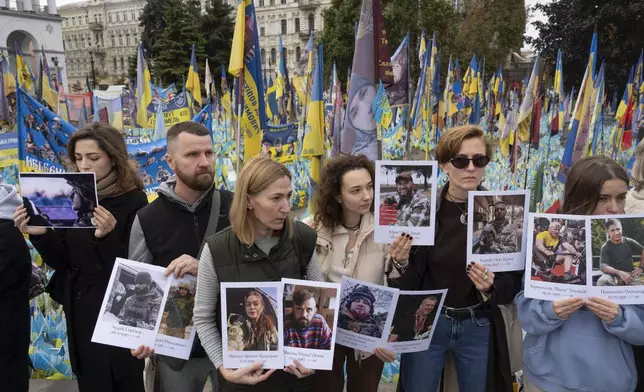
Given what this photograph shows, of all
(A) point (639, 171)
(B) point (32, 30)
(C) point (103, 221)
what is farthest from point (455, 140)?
(B) point (32, 30)

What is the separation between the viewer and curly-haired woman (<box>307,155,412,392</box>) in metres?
2.34

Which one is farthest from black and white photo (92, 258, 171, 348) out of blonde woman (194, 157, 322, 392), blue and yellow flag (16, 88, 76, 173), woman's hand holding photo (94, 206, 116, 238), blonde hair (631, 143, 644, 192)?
blue and yellow flag (16, 88, 76, 173)

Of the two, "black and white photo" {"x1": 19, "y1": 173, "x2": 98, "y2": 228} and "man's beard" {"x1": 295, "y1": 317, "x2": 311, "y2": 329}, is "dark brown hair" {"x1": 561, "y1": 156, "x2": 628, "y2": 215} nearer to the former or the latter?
"man's beard" {"x1": 295, "y1": 317, "x2": 311, "y2": 329}

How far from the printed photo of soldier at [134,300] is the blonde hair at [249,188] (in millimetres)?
403

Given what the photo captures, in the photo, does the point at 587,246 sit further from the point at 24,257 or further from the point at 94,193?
the point at 24,257

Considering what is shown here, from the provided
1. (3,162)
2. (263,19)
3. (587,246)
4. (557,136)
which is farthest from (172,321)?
(263,19)

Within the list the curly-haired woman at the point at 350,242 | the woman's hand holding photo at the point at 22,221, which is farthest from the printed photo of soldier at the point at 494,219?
the woman's hand holding photo at the point at 22,221

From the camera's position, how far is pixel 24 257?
248cm

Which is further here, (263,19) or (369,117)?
(263,19)

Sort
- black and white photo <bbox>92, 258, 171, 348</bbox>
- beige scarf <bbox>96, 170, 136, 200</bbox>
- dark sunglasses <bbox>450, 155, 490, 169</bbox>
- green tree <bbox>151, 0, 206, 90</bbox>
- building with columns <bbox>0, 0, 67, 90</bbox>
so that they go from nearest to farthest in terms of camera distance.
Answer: black and white photo <bbox>92, 258, 171, 348</bbox>
dark sunglasses <bbox>450, 155, 490, 169</bbox>
beige scarf <bbox>96, 170, 136, 200</bbox>
green tree <bbox>151, 0, 206, 90</bbox>
building with columns <bbox>0, 0, 67, 90</bbox>

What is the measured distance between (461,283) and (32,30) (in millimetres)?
64409

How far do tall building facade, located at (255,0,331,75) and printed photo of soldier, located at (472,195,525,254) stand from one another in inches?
2715

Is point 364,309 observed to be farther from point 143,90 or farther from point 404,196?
point 143,90

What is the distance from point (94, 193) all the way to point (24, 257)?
1.87 ft
